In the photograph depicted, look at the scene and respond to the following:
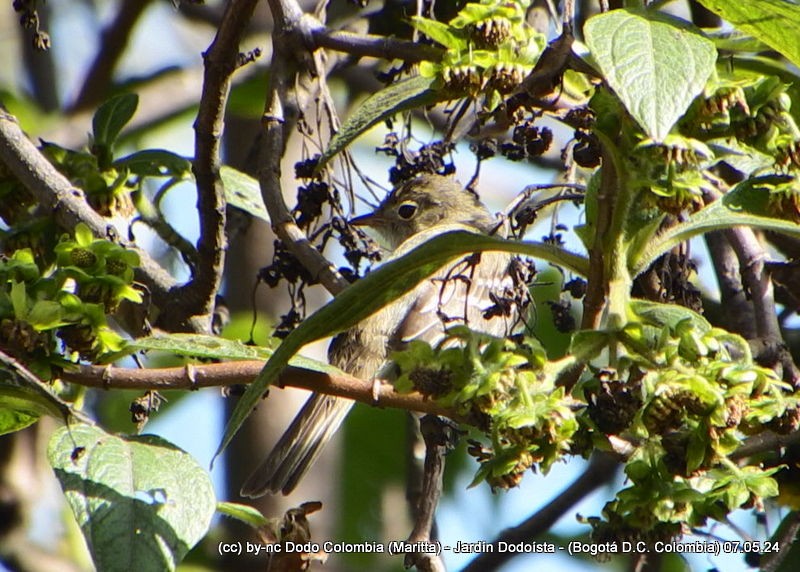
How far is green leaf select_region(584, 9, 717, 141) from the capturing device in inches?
61.6

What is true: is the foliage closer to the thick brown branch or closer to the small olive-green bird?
the thick brown branch

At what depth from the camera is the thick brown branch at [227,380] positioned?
6.86 feet

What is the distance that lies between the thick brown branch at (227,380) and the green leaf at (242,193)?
4.93 ft

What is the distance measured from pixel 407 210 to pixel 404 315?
147 cm

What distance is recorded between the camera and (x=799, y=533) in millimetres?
3639

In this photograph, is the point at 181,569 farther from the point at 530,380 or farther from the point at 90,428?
the point at 530,380


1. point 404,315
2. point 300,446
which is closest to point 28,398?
point 300,446

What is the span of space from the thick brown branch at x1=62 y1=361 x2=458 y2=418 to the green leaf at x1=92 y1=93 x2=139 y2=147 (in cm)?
116

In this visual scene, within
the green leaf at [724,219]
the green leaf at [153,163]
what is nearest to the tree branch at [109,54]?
the green leaf at [153,163]

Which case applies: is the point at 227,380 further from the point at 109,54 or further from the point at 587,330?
the point at 109,54

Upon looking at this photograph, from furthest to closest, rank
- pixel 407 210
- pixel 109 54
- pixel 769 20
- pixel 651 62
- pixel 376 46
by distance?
pixel 407 210, pixel 109 54, pixel 376 46, pixel 769 20, pixel 651 62

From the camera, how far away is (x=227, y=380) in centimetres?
213

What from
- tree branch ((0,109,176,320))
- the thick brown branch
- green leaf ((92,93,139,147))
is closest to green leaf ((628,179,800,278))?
the thick brown branch

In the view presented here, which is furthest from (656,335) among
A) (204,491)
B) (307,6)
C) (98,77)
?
(98,77)
